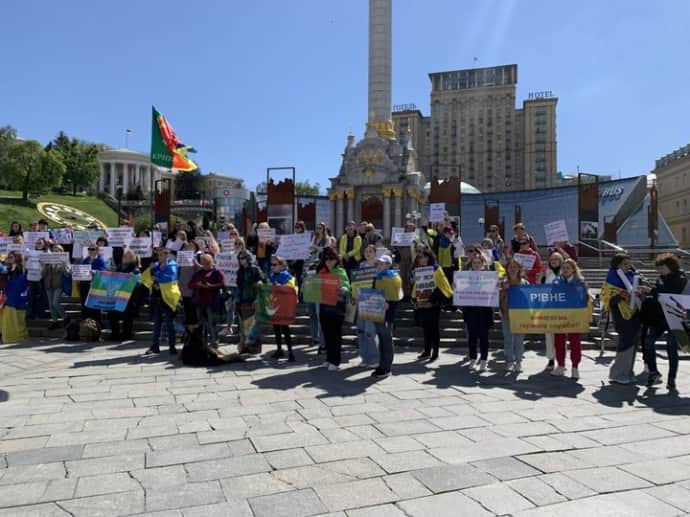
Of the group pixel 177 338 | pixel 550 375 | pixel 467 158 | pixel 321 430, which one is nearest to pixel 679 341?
pixel 550 375

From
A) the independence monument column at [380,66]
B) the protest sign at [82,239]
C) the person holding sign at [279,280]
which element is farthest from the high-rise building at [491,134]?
the person holding sign at [279,280]

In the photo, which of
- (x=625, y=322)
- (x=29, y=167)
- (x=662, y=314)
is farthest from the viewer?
(x=29, y=167)

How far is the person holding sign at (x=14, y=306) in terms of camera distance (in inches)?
460

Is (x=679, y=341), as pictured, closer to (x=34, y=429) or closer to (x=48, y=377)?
(x=34, y=429)

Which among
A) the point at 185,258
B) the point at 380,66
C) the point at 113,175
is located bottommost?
the point at 185,258

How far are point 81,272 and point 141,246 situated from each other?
6.20 ft

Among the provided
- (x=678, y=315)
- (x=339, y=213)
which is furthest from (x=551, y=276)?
(x=339, y=213)

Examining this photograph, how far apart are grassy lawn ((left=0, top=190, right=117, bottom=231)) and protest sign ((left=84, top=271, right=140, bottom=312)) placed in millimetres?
45757

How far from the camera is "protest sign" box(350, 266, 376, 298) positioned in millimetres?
8805

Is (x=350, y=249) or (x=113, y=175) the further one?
(x=113, y=175)

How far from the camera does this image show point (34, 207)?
61.6 meters

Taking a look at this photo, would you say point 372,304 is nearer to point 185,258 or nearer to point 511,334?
point 511,334

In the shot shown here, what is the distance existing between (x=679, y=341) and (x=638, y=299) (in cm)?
77

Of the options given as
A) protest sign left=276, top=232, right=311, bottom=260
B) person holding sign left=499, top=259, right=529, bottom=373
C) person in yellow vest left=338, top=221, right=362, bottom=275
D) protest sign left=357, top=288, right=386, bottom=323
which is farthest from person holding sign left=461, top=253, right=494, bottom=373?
protest sign left=276, top=232, right=311, bottom=260
